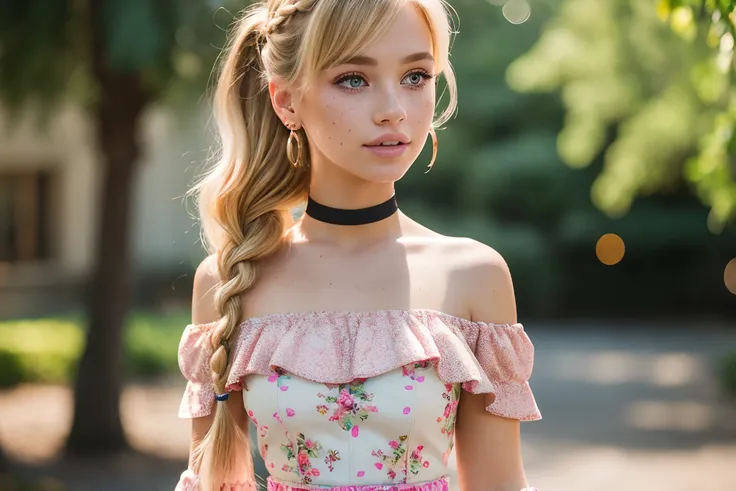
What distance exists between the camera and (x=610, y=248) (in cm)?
1958

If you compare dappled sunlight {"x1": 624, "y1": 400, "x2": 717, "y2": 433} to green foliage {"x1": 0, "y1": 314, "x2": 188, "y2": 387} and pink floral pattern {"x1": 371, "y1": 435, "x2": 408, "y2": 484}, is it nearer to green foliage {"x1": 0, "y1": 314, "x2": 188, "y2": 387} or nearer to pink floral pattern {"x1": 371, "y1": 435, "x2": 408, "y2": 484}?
green foliage {"x1": 0, "y1": 314, "x2": 188, "y2": 387}

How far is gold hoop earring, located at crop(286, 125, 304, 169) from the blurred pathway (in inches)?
215

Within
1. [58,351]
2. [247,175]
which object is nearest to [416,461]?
[247,175]

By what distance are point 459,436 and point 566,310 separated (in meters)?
17.9

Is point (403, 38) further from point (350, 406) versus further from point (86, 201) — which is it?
point (86, 201)

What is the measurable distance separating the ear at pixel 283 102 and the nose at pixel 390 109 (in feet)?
0.85

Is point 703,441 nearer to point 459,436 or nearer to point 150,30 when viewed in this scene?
point 150,30

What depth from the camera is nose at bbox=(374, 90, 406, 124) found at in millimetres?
2303

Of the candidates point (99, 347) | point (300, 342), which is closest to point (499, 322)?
Answer: point (300, 342)

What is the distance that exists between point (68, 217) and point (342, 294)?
18956mm

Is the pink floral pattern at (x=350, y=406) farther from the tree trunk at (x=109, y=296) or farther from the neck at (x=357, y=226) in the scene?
the tree trunk at (x=109, y=296)

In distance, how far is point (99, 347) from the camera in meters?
8.28

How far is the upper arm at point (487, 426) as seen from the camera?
7.82 feet

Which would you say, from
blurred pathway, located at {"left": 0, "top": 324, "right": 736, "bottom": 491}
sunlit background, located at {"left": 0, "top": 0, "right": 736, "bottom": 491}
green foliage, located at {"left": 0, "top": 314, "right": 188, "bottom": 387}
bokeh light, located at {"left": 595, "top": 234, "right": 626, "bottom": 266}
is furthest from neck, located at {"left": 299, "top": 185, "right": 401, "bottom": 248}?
bokeh light, located at {"left": 595, "top": 234, "right": 626, "bottom": 266}
